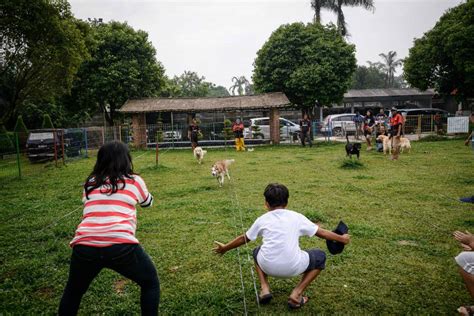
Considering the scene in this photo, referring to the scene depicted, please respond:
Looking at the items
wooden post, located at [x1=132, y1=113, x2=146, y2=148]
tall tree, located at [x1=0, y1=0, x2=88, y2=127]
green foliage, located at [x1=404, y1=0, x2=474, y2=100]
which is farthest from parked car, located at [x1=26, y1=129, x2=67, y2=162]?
green foliage, located at [x1=404, y1=0, x2=474, y2=100]

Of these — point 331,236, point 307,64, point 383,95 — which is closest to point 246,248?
point 331,236

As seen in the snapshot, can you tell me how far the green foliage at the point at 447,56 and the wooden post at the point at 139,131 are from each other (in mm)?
22410

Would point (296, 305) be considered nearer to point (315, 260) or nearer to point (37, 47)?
point (315, 260)

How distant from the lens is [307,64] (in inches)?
992

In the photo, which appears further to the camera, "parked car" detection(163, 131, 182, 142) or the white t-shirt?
"parked car" detection(163, 131, 182, 142)

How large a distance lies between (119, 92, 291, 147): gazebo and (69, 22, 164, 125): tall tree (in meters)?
1.68

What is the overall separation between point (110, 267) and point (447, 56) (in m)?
28.7

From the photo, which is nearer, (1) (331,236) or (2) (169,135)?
(1) (331,236)

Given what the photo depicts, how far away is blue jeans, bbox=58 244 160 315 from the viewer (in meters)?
2.34

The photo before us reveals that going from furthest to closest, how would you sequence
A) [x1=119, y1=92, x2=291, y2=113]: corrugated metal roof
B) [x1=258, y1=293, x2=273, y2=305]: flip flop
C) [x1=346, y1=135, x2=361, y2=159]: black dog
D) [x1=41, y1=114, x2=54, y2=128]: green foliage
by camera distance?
[x1=119, y1=92, x2=291, y2=113]: corrugated metal roof
[x1=41, y1=114, x2=54, y2=128]: green foliage
[x1=346, y1=135, x2=361, y2=159]: black dog
[x1=258, y1=293, x2=273, y2=305]: flip flop

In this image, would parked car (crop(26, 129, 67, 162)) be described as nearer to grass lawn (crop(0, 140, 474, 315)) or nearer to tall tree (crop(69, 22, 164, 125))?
tall tree (crop(69, 22, 164, 125))

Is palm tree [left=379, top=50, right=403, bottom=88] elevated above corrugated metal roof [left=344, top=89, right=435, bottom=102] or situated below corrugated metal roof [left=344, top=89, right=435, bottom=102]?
above

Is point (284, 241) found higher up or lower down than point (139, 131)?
lower down

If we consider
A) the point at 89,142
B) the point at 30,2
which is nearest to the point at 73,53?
the point at 30,2
